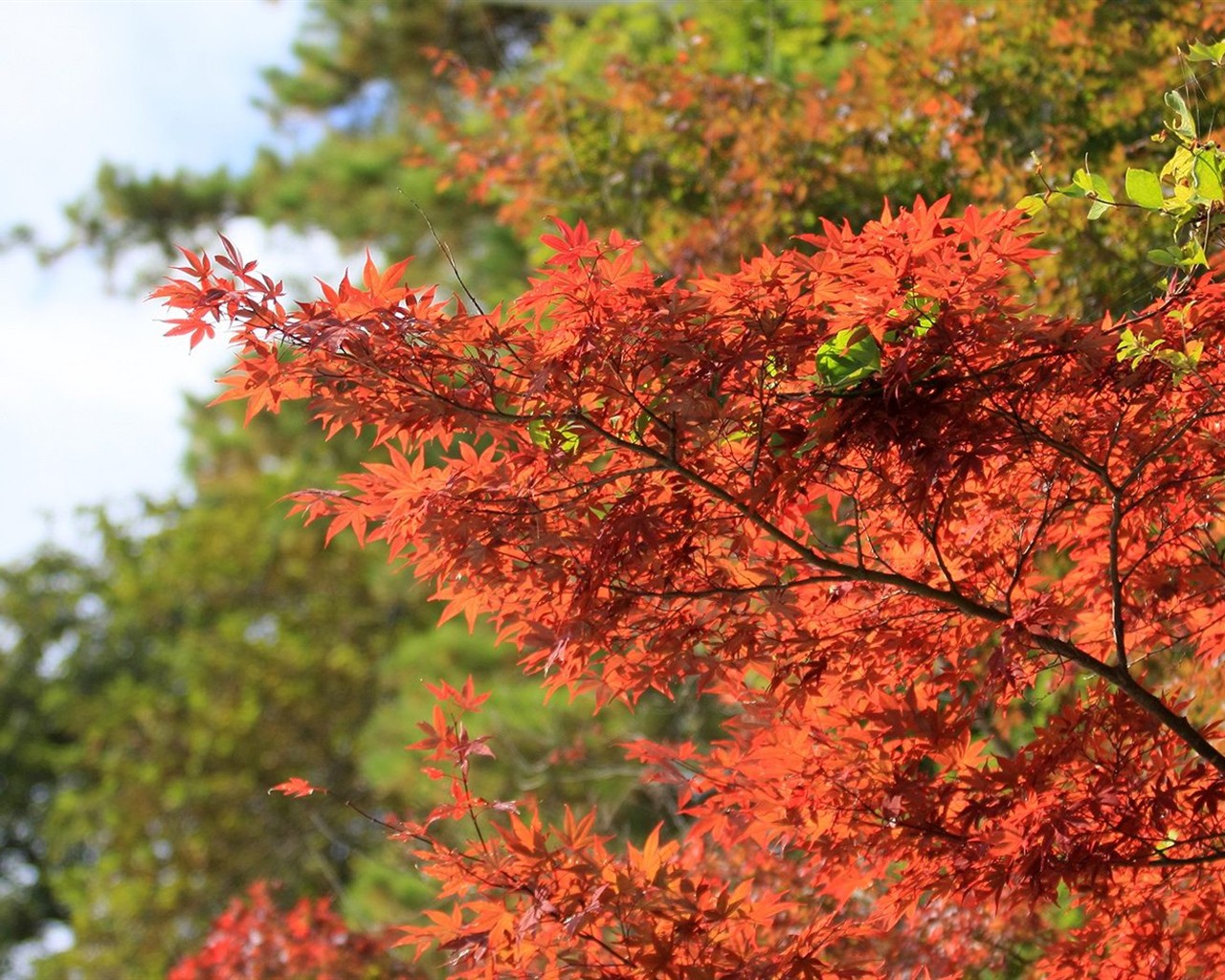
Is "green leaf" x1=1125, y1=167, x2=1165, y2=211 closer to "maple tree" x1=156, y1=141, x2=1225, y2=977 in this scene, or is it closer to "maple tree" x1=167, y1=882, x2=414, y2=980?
"maple tree" x1=156, y1=141, x2=1225, y2=977

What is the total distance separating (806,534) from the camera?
109 inches

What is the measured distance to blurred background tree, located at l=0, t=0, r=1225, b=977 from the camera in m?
5.36

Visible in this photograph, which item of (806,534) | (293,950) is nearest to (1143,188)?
(806,534)

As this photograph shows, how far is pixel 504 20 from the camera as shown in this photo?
15008 mm

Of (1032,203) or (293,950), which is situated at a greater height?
(293,950)

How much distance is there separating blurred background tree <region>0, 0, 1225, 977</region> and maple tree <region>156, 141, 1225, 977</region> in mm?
460

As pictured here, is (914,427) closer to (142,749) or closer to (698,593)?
(698,593)

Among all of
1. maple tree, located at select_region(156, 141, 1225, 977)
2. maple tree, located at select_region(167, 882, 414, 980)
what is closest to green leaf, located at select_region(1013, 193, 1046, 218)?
maple tree, located at select_region(156, 141, 1225, 977)

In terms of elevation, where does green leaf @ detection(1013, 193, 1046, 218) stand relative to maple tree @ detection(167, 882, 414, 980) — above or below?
below

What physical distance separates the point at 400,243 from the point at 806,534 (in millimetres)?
12132

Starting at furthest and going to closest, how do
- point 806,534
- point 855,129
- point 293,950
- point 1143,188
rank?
point 855,129
point 293,950
point 806,534
point 1143,188

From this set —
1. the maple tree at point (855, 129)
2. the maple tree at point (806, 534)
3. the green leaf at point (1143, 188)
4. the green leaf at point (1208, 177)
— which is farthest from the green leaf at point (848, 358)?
the maple tree at point (855, 129)

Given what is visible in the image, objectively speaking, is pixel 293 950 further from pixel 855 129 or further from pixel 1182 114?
pixel 1182 114

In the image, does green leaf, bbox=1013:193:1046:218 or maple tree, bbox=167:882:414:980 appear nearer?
green leaf, bbox=1013:193:1046:218
